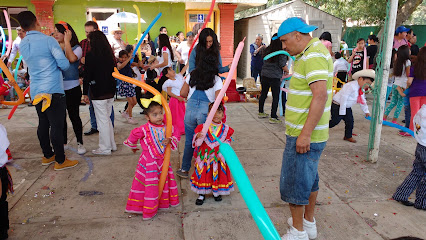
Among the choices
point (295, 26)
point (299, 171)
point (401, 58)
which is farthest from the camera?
point (401, 58)

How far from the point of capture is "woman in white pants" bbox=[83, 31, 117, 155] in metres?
4.53

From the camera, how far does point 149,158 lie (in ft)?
10.2

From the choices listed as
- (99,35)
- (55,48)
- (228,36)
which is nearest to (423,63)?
(99,35)

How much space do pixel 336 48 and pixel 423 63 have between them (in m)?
10.8

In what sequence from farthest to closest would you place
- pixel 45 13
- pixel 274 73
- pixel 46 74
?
pixel 45 13 → pixel 274 73 → pixel 46 74

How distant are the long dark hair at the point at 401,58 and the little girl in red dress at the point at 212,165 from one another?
14.0 feet

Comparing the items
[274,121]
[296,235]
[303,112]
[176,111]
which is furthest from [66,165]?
[274,121]

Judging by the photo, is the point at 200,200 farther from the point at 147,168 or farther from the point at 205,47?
the point at 205,47

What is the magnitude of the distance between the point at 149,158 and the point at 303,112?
1.56 m

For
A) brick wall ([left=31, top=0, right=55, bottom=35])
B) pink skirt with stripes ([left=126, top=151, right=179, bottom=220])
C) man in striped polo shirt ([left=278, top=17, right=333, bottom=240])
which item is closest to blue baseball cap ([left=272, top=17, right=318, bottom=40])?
man in striped polo shirt ([left=278, top=17, right=333, bottom=240])

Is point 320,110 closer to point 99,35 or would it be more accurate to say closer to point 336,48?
point 99,35

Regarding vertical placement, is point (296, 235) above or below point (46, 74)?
below

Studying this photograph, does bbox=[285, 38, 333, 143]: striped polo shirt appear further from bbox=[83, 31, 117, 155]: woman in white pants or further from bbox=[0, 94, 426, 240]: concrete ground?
bbox=[83, 31, 117, 155]: woman in white pants

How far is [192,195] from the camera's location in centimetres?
364
